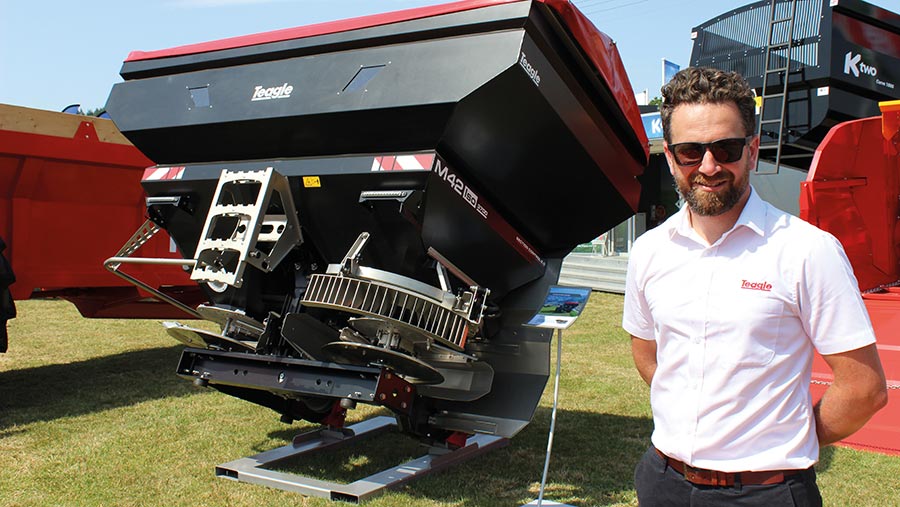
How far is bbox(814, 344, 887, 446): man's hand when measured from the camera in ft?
5.90

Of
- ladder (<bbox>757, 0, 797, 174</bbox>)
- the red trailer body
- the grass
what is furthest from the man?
ladder (<bbox>757, 0, 797, 174</bbox>)

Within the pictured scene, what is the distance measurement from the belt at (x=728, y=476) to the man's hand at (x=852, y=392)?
0.50 feet

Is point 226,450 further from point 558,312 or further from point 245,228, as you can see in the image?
point 558,312

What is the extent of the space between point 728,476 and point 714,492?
51 mm

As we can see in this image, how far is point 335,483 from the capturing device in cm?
431

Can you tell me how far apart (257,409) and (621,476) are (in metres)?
2.95

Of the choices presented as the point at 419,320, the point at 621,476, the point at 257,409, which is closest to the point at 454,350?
the point at 419,320

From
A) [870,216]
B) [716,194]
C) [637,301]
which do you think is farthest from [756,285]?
[870,216]

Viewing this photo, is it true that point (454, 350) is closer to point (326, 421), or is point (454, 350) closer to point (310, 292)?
point (310, 292)

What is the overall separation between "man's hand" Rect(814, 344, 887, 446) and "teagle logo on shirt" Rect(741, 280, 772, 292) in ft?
0.67

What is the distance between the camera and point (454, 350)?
4.05 meters

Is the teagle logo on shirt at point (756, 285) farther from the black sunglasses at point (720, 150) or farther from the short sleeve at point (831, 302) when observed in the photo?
the black sunglasses at point (720, 150)

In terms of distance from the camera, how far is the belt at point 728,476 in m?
1.82

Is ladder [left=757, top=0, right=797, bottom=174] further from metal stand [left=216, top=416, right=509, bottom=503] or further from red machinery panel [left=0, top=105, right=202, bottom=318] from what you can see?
red machinery panel [left=0, top=105, right=202, bottom=318]
